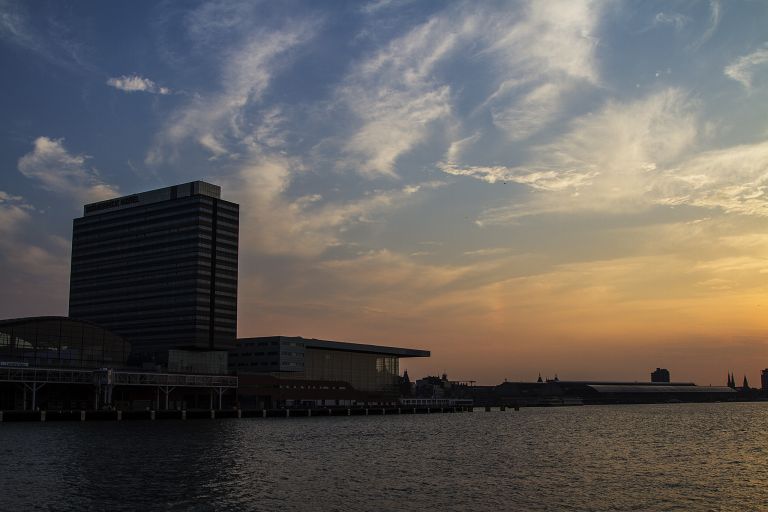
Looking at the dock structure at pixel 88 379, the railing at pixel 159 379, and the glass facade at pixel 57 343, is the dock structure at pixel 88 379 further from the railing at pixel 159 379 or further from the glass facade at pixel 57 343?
the glass facade at pixel 57 343

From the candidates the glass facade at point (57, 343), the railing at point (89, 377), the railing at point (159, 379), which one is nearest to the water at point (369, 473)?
the railing at point (89, 377)

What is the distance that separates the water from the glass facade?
2834 inches

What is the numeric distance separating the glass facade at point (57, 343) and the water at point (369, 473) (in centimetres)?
7197

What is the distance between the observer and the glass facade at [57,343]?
175m

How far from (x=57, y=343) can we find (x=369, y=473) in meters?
139

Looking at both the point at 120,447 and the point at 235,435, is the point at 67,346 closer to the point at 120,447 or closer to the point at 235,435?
the point at 235,435

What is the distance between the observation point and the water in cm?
5172

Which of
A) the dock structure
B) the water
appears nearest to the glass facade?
the dock structure

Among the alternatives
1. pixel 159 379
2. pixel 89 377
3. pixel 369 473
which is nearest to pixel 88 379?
pixel 89 377

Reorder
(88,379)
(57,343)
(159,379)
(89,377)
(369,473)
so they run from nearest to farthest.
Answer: (369,473) → (88,379) → (89,377) → (159,379) → (57,343)

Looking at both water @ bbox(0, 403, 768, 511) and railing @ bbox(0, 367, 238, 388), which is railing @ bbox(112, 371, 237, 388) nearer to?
railing @ bbox(0, 367, 238, 388)

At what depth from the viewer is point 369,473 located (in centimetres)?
6744

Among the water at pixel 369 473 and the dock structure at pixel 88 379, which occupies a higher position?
the dock structure at pixel 88 379

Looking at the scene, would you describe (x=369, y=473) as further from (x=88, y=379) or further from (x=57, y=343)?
(x=57, y=343)
